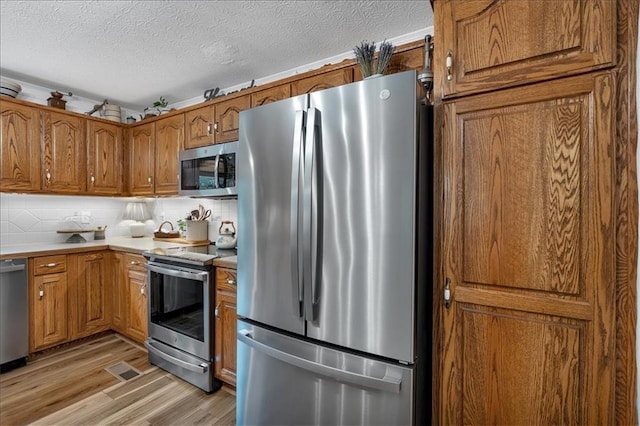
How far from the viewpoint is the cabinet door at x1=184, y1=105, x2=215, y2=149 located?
8.90 ft

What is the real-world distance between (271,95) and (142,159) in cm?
185

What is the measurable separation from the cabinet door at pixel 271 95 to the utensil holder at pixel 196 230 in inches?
53.8

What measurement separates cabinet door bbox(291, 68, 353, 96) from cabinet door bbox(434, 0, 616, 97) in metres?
0.75

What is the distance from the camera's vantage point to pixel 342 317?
1341 millimetres

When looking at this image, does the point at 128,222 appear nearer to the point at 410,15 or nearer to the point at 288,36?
the point at 288,36

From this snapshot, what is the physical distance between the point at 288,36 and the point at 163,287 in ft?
6.90

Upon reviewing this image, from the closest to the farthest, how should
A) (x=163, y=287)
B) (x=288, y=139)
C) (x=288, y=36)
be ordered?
(x=288, y=139) < (x=288, y=36) < (x=163, y=287)

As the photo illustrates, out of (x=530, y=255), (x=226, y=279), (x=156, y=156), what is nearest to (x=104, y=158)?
(x=156, y=156)

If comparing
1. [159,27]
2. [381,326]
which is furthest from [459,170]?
[159,27]

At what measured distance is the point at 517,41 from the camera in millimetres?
1099

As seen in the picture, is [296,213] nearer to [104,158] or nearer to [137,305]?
[137,305]

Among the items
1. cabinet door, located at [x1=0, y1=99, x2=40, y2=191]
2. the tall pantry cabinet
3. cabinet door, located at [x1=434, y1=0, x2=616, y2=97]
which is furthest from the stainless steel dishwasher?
cabinet door, located at [x1=434, y1=0, x2=616, y2=97]

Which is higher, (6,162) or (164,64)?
(164,64)

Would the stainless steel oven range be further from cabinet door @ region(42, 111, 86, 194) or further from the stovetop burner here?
cabinet door @ region(42, 111, 86, 194)
